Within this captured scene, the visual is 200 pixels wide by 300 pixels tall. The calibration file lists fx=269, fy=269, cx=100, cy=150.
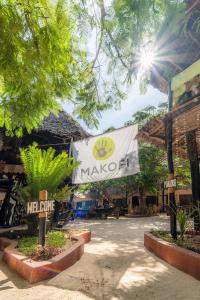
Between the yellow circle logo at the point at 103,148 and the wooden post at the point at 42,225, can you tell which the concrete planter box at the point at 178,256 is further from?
the yellow circle logo at the point at 103,148

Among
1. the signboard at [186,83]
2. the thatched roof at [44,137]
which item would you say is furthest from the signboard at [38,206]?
the thatched roof at [44,137]

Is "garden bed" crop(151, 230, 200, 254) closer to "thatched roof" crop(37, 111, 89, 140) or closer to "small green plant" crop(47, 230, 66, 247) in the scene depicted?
"small green plant" crop(47, 230, 66, 247)

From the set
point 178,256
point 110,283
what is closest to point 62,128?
point 178,256

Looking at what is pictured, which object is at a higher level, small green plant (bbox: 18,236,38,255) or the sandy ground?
small green plant (bbox: 18,236,38,255)

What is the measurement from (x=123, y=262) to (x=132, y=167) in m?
2.81

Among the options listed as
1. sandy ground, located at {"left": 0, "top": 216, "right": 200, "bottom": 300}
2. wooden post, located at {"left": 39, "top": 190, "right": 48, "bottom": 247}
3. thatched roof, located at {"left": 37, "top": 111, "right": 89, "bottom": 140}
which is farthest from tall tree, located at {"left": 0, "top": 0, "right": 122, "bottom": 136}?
thatched roof, located at {"left": 37, "top": 111, "right": 89, "bottom": 140}

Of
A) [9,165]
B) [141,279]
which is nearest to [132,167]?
[141,279]

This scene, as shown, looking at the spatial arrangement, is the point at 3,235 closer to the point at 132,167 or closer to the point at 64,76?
the point at 132,167

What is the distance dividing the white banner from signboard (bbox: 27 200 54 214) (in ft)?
10.1

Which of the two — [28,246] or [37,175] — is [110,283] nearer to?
[28,246]

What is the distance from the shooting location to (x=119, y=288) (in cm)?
432

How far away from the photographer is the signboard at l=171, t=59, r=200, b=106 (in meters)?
7.15

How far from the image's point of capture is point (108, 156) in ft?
29.4

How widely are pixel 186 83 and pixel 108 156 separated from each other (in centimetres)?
331
